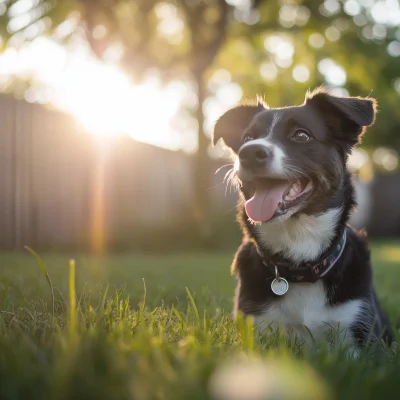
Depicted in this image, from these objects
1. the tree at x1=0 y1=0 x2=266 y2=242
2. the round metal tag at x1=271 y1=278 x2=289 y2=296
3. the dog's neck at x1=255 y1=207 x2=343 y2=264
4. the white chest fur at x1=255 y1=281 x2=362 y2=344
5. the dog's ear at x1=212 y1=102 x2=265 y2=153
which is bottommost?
the white chest fur at x1=255 y1=281 x2=362 y2=344

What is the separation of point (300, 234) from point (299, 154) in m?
0.51

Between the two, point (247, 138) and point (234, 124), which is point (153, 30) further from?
point (247, 138)

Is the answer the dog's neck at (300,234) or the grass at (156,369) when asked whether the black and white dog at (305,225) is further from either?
the grass at (156,369)

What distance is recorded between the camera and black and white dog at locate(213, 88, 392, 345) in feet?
9.89

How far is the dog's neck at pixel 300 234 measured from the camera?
3.23 meters

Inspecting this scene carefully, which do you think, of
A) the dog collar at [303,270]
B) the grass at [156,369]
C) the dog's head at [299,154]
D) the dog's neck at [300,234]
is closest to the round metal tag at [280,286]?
the dog collar at [303,270]

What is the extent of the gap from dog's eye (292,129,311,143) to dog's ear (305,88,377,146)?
27 centimetres

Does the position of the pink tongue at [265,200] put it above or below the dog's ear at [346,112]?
below

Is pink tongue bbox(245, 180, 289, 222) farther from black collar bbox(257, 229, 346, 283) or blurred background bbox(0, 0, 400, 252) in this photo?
blurred background bbox(0, 0, 400, 252)

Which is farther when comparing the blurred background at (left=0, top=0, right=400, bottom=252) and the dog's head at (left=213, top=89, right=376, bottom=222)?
the blurred background at (left=0, top=0, right=400, bottom=252)

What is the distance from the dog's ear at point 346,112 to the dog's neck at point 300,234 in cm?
53

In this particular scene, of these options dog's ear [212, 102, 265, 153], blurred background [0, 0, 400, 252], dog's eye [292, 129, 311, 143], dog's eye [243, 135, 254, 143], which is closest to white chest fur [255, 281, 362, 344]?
dog's eye [292, 129, 311, 143]

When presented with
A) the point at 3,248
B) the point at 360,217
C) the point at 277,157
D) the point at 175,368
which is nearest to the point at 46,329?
the point at 175,368

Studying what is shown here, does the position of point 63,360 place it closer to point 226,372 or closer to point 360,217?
point 226,372
